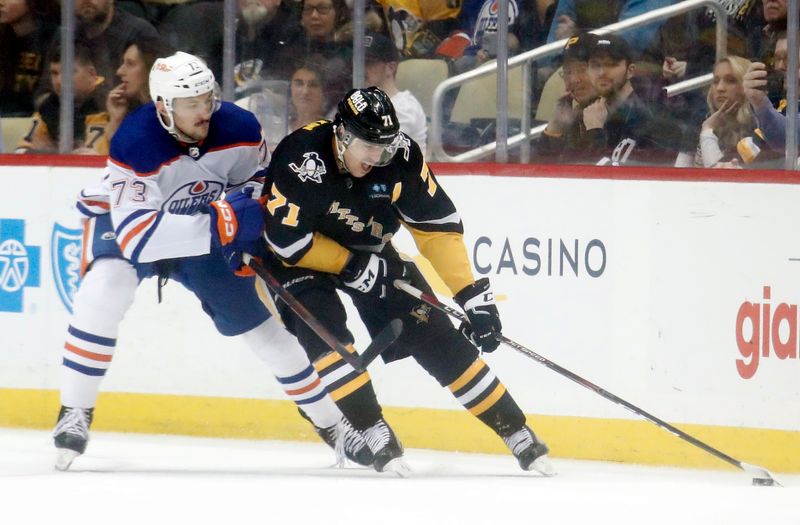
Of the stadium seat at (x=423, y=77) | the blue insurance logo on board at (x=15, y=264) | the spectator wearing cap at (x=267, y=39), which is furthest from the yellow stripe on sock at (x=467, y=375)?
the blue insurance logo on board at (x=15, y=264)

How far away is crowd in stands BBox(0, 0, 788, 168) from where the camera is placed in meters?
4.33

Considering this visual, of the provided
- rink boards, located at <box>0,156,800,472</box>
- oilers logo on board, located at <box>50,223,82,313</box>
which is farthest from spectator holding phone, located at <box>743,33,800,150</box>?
oilers logo on board, located at <box>50,223,82,313</box>

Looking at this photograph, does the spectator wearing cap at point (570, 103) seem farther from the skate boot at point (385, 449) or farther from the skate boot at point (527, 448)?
the skate boot at point (385, 449)

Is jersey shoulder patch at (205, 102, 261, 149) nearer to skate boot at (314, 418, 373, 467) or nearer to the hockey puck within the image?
skate boot at (314, 418, 373, 467)

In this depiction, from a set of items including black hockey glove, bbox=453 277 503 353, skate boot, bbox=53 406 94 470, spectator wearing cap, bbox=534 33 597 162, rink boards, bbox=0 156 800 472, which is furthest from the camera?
spectator wearing cap, bbox=534 33 597 162

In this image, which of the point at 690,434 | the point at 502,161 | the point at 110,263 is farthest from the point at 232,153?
the point at 690,434

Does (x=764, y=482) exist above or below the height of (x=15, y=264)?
below

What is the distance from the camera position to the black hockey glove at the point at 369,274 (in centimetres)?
383

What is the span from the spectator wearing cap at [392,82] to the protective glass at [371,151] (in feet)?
3.36

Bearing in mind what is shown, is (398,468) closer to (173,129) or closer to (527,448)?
(527,448)

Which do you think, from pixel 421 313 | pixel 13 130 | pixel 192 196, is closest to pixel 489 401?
pixel 421 313

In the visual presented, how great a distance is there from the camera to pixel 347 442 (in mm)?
4066

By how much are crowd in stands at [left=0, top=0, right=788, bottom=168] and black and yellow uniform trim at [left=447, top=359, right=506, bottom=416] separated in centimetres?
96

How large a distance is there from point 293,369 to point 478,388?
59cm
